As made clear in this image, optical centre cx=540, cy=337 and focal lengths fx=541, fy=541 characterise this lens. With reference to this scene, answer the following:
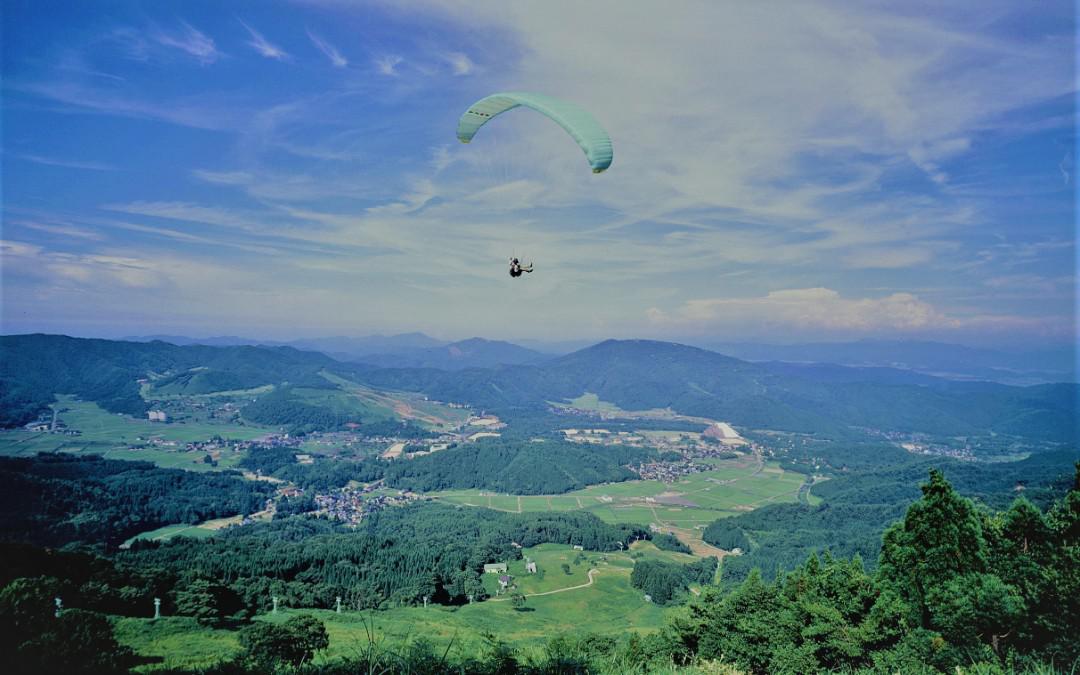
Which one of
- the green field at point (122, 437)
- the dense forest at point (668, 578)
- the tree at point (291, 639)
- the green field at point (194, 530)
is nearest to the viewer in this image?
the tree at point (291, 639)

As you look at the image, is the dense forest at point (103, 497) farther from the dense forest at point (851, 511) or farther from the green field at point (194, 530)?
the dense forest at point (851, 511)

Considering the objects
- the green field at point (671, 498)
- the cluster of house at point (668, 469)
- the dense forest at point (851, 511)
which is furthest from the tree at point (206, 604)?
the cluster of house at point (668, 469)

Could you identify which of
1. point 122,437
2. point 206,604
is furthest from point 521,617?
point 122,437

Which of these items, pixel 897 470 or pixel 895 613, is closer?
pixel 895 613

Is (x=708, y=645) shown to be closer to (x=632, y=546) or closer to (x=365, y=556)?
(x=365, y=556)

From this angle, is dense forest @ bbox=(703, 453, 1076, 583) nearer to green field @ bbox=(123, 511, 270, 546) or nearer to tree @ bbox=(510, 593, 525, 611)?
tree @ bbox=(510, 593, 525, 611)

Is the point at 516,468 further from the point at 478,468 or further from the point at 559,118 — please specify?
the point at 559,118

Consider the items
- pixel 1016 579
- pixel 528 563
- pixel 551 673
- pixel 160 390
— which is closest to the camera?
pixel 551 673

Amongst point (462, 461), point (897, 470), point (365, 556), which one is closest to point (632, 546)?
point (365, 556)
